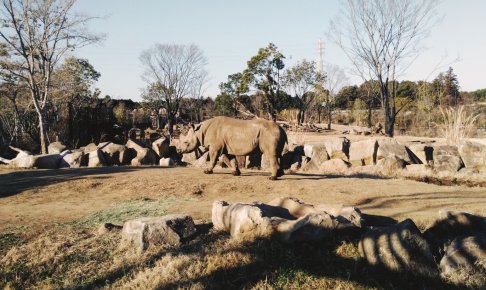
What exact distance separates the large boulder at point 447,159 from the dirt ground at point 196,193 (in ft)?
11.1

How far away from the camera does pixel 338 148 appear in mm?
13828

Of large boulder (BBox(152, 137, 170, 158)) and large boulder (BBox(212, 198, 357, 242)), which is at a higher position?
large boulder (BBox(152, 137, 170, 158))

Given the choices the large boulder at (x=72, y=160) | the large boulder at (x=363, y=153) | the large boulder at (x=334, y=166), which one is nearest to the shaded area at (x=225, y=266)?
the large boulder at (x=334, y=166)

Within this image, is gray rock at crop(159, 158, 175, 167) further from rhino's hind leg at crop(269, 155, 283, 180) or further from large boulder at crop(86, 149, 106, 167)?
rhino's hind leg at crop(269, 155, 283, 180)

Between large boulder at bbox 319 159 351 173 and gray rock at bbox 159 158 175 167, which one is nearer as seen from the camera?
large boulder at bbox 319 159 351 173

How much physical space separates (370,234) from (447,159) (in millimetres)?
8984

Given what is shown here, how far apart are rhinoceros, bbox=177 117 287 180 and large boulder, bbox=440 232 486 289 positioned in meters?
4.49

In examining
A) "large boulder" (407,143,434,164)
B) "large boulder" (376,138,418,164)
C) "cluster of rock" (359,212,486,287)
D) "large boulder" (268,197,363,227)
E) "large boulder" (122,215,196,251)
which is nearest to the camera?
"cluster of rock" (359,212,486,287)

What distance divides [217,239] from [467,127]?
13.0 metres

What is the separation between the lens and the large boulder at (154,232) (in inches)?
203

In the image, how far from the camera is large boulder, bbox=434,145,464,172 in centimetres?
1241

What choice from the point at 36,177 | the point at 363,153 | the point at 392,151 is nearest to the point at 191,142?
the point at 36,177

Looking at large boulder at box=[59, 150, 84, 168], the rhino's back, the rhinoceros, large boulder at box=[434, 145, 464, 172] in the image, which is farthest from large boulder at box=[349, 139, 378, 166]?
large boulder at box=[59, 150, 84, 168]

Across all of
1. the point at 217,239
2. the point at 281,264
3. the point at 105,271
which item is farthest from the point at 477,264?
the point at 105,271
